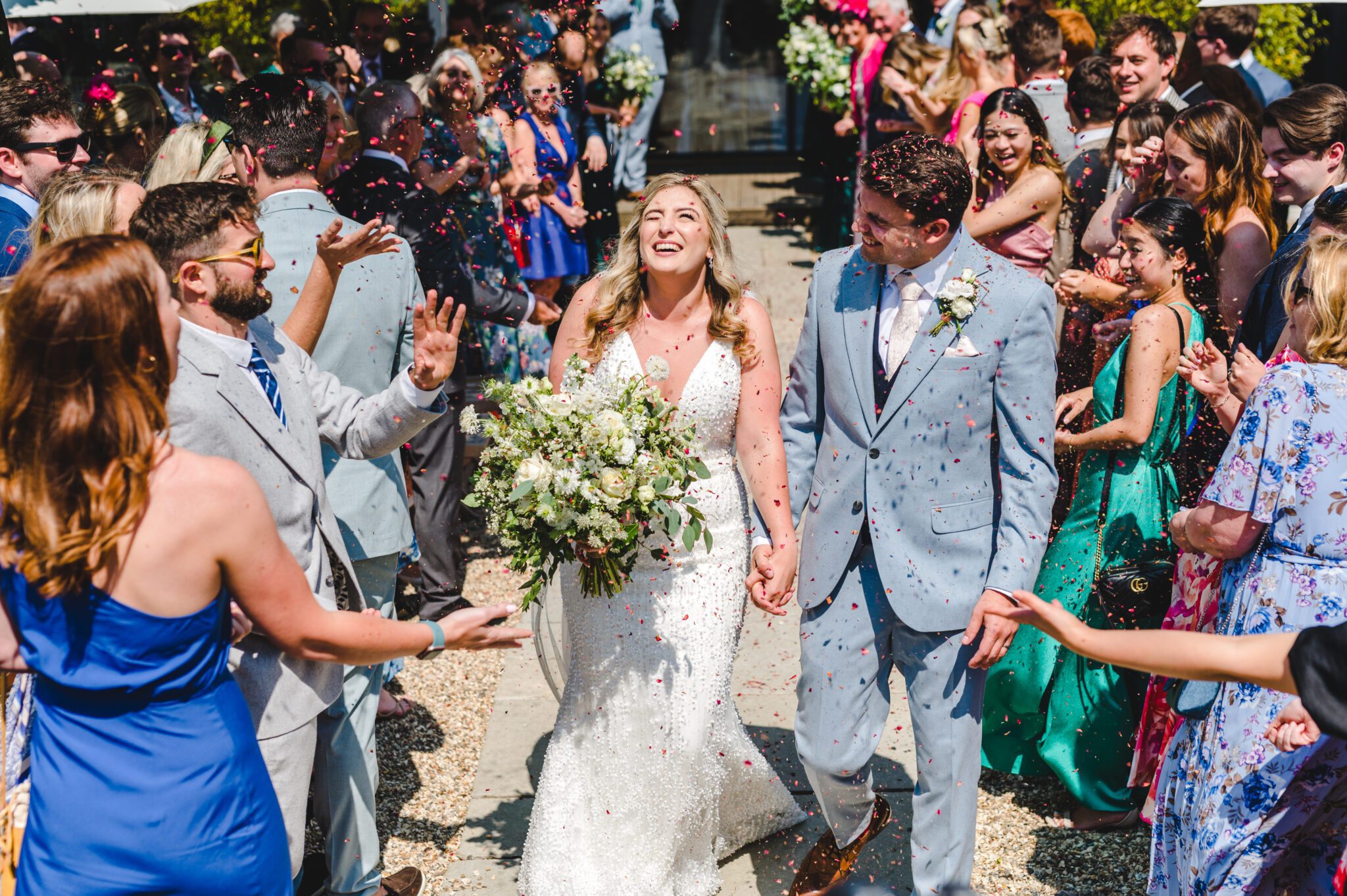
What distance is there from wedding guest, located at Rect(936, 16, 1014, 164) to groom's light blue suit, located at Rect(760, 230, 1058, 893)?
387 cm

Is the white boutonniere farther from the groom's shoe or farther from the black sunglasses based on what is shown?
the black sunglasses

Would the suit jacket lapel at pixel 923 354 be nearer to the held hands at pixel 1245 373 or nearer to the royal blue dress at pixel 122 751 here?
the held hands at pixel 1245 373

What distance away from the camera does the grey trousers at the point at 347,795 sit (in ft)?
12.3

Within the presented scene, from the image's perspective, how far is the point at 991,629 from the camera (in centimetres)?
341

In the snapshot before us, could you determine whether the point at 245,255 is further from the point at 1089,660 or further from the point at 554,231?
the point at 554,231

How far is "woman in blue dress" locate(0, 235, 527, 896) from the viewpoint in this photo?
219 cm

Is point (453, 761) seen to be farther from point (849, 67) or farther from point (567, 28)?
point (849, 67)

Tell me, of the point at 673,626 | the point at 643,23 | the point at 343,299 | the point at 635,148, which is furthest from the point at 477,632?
the point at 643,23

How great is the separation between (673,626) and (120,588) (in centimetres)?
203

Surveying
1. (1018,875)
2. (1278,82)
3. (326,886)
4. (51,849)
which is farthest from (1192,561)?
(1278,82)

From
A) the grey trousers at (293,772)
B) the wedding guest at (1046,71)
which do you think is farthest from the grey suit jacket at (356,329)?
the wedding guest at (1046,71)

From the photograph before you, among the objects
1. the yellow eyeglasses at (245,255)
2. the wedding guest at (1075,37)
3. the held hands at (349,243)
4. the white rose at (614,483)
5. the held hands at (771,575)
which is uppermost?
the wedding guest at (1075,37)

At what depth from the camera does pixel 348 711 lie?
381cm

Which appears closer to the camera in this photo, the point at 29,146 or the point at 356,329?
the point at 356,329
